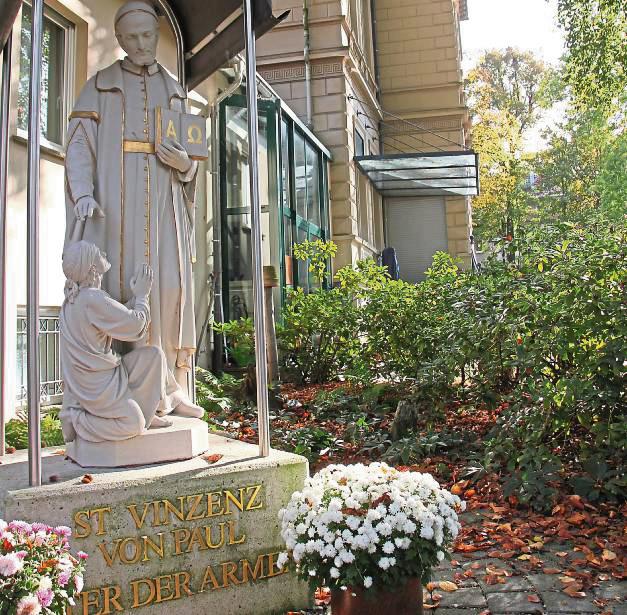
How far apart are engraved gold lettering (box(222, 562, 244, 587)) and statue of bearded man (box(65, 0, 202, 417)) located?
1.00 m

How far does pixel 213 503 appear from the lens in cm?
321

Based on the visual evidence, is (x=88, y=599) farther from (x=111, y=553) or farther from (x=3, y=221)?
(x=3, y=221)

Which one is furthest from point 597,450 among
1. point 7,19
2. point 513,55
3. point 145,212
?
point 513,55

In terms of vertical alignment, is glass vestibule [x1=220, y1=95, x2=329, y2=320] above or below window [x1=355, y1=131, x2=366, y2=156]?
below

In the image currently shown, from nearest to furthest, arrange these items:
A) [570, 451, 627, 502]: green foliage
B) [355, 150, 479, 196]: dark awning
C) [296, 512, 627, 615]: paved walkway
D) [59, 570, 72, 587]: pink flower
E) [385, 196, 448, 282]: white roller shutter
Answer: [59, 570, 72, 587]: pink flower < [296, 512, 627, 615]: paved walkway < [570, 451, 627, 502]: green foliage < [355, 150, 479, 196]: dark awning < [385, 196, 448, 282]: white roller shutter

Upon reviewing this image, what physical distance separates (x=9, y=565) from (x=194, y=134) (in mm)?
2534

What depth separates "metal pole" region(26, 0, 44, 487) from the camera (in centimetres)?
308

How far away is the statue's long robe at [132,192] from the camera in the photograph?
3689 mm

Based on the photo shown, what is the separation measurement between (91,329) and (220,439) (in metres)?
1.28

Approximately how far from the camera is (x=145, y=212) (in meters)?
3.76

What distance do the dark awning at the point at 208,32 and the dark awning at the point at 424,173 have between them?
40.7 ft

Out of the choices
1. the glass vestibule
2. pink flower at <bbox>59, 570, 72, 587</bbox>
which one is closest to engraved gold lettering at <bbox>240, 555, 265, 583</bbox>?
pink flower at <bbox>59, 570, 72, 587</bbox>

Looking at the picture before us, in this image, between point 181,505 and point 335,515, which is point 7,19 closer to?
point 181,505

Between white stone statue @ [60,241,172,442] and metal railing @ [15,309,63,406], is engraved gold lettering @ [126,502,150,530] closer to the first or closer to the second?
white stone statue @ [60,241,172,442]
